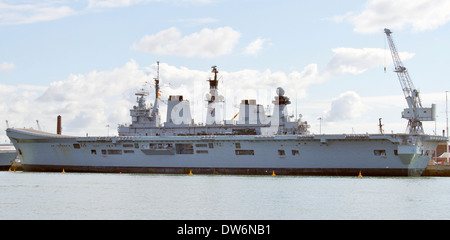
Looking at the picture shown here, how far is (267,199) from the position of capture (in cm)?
2525

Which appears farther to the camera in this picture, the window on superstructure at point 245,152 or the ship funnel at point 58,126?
the ship funnel at point 58,126

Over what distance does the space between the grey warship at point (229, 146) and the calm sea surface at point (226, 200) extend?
543 centimetres

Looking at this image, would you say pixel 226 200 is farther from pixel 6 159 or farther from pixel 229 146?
pixel 6 159

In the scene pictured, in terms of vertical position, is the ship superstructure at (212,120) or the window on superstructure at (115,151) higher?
the ship superstructure at (212,120)

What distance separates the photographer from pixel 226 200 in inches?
981

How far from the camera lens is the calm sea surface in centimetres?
2122

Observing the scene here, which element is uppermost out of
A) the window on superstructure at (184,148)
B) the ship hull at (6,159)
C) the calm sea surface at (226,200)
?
the window on superstructure at (184,148)

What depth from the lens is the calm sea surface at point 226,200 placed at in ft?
69.6

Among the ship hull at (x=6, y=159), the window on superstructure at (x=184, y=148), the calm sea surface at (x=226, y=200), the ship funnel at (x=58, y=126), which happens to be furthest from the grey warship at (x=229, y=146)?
the ship hull at (x=6, y=159)

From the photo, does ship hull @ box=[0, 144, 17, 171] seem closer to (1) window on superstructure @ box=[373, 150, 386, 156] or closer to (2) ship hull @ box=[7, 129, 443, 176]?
(2) ship hull @ box=[7, 129, 443, 176]

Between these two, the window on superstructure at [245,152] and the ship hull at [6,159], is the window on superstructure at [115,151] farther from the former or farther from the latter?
the ship hull at [6,159]

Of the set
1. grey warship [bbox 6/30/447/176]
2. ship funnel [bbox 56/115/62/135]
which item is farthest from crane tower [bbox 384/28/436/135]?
ship funnel [bbox 56/115/62/135]

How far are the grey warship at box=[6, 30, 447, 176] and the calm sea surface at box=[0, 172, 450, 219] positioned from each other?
5.43m

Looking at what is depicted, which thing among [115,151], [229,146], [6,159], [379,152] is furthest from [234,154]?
[6,159]
